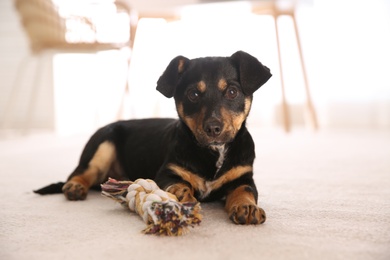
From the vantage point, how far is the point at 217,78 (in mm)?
1731

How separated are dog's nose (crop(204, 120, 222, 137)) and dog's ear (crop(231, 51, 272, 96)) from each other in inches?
10.5

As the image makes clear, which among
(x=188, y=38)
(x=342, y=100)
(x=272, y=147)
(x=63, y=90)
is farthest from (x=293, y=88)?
(x=63, y=90)

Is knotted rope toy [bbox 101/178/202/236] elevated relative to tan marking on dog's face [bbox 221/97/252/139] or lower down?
lower down

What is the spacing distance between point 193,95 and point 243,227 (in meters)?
0.60

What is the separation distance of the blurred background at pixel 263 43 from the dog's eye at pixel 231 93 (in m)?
2.29

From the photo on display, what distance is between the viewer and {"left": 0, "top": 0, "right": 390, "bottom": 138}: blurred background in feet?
15.2

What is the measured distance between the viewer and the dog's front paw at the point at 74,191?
1.90 meters

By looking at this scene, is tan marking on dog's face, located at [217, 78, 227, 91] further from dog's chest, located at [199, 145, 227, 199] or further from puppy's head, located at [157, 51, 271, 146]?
dog's chest, located at [199, 145, 227, 199]

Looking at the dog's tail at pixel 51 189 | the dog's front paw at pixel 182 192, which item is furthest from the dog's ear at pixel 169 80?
the dog's tail at pixel 51 189

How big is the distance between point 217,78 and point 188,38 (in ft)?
11.7

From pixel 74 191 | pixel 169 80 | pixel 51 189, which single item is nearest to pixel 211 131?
pixel 169 80

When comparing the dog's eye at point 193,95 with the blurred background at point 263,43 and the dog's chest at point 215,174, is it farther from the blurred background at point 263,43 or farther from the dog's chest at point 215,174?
the blurred background at point 263,43

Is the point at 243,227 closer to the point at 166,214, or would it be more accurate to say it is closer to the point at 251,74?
the point at 166,214

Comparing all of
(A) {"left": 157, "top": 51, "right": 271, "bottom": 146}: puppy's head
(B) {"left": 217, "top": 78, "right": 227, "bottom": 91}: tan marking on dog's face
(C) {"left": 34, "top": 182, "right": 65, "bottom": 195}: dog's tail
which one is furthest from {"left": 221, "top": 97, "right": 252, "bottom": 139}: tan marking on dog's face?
(C) {"left": 34, "top": 182, "right": 65, "bottom": 195}: dog's tail
